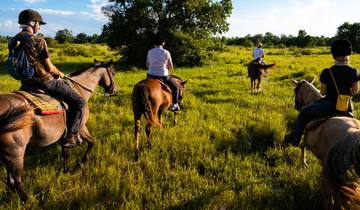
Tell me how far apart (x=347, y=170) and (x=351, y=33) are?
2921 inches

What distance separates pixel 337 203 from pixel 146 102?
4333 mm

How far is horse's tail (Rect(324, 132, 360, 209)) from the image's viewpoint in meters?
4.25

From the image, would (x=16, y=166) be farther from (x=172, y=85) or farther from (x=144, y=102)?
(x=172, y=85)

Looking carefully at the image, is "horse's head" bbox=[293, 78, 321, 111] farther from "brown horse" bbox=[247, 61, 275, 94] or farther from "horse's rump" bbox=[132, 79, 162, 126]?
"brown horse" bbox=[247, 61, 275, 94]

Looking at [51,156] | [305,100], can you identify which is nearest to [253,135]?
[305,100]

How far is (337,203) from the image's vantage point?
15.2 ft

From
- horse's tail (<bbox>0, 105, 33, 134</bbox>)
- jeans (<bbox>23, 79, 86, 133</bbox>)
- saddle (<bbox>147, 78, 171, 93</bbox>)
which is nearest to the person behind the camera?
horse's tail (<bbox>0, 105, 33, 134</bbox>)

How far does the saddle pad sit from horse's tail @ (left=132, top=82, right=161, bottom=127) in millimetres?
2085

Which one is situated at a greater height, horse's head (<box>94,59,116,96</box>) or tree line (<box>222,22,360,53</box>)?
tree line (<box>222,22,360,53</box>)

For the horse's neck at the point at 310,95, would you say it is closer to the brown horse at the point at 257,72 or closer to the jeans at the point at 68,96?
the jeans at the point at 68,96

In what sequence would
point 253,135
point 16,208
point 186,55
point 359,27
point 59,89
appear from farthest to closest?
1. point 359,27
2. point 186,55
3. point 253,135
4. point 59,89
5. point 16,208

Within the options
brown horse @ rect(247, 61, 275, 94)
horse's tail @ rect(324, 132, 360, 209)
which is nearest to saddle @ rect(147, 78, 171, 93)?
horse's tail @ rect(324, 132, 360, 209)

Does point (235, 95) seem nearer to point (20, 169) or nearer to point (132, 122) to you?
point (132, 122)

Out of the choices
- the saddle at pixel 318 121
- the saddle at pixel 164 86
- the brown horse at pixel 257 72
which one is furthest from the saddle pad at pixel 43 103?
the brown horse at pixel 257 72
